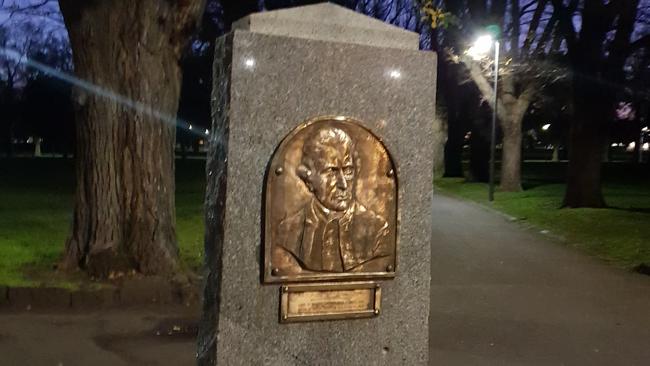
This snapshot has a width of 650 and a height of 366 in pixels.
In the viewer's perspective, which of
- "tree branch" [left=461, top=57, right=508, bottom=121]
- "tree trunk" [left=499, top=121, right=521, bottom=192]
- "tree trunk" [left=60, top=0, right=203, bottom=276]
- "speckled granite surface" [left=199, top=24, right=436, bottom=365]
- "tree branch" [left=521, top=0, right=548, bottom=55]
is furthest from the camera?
"tree trunk" [left=499, top=121, right=521, bottom=192]

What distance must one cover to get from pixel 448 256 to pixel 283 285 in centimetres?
970

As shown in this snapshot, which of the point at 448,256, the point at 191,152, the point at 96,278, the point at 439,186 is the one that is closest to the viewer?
the point at 96,278

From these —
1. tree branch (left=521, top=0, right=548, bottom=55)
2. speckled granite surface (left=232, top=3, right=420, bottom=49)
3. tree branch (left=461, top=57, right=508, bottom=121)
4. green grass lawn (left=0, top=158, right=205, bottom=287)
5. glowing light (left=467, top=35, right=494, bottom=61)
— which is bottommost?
green grass lawn (left=0, top=158, right=205, bottom=287)

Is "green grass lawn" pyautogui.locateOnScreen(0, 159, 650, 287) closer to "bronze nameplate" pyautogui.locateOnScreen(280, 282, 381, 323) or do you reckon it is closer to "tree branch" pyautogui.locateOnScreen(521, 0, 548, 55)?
"tree branch" pyautogui.locateOnScreen(521, 0, 548, 55)

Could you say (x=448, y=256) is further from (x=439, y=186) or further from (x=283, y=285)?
(x=439, y=186)

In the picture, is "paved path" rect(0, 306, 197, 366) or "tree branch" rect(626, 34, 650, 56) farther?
"tree branch" rect(626, 34, 650, 56)

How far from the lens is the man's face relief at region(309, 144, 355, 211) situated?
3.99 m

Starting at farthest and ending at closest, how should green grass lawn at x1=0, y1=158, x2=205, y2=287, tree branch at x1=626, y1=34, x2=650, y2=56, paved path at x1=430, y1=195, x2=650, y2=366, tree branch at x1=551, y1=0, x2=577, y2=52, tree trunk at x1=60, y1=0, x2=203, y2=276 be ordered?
tree branch at x1=551, y1=0, x2=577, y2=52 < tree branch at x1=626, y1=34, x2=650, y2=56 < green grass lawn at x1=0, y1=158, x2=205, y2=287 < tree trunk at x1=60, y1=0, x2=203, y2=276 < paved path at x1=430, y1=195, x2=650, y2=366

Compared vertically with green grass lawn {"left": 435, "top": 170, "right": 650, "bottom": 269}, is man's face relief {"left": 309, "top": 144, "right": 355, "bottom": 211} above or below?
above

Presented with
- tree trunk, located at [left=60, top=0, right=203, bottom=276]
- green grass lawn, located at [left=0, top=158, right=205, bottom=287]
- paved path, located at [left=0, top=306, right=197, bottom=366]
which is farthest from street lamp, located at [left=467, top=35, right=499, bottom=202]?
paved path, located at [left=0, top=306, right=197, bottom=366]

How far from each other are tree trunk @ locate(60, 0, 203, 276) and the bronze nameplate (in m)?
5.79

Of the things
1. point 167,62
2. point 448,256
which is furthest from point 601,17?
point 167,62

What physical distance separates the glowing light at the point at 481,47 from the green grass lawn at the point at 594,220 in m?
4.47

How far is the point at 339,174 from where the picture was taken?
13.2ft
